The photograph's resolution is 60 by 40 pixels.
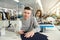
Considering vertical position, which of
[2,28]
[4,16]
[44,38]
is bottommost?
[44,38]

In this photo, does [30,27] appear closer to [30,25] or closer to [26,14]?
[30,25]

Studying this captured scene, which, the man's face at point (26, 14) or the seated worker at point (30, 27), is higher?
the man's face at point (26, 14)

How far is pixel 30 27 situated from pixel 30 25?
0.07ft

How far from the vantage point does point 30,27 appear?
1.15 m

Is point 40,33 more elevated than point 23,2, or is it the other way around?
point 23,2

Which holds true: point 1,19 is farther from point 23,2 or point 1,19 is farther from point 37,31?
point 37,31

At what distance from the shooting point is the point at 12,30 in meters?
1.15

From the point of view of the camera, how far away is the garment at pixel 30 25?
1.15 m

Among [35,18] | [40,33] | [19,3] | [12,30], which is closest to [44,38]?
[40,33]

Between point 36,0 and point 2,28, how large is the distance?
17.8 inches

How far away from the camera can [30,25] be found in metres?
1.15

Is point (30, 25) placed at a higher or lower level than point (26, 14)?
lower

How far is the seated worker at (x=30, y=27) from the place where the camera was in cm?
115

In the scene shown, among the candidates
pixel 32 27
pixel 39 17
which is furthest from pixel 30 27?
pixel 39 17
